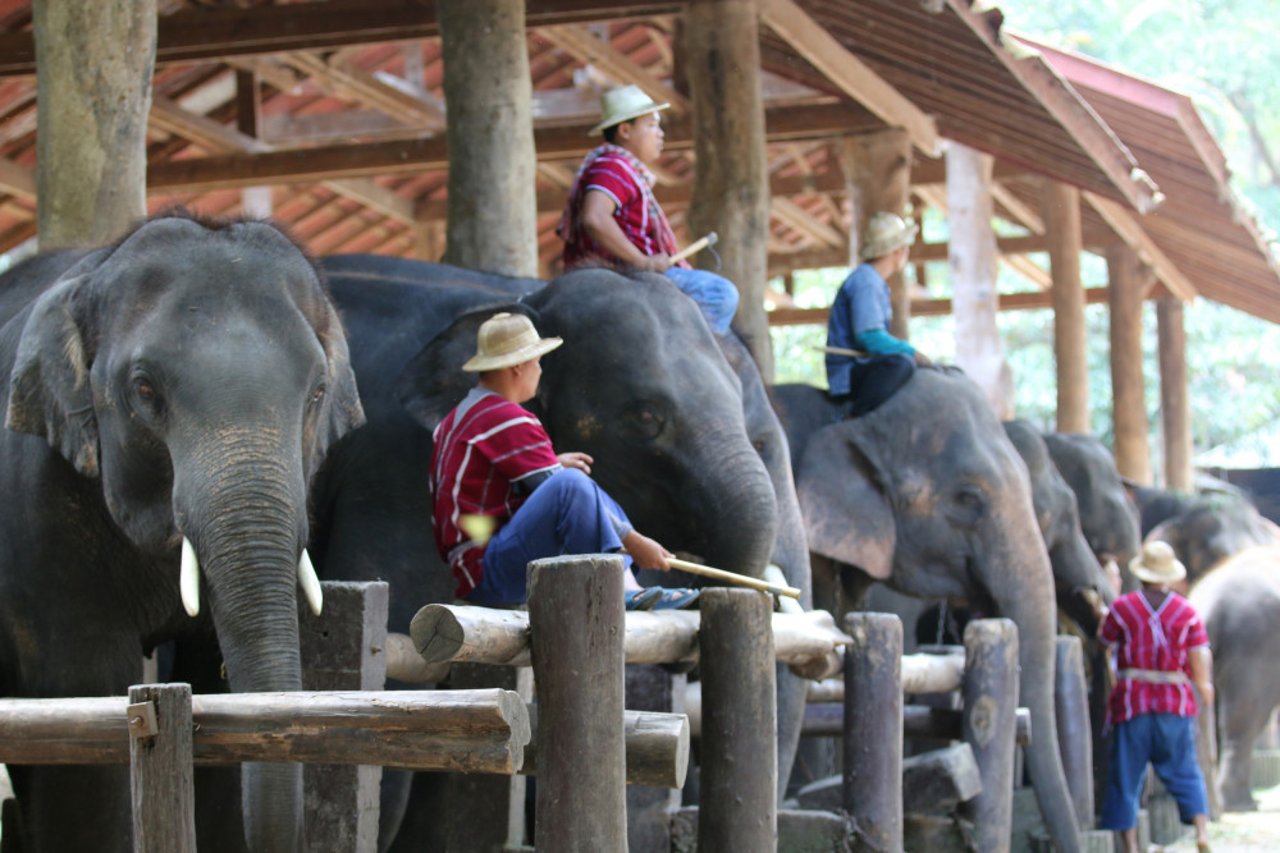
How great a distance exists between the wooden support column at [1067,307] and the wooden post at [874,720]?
8461 mm

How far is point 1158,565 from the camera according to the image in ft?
34.8

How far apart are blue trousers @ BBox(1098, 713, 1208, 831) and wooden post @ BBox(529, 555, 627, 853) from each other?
6492 mm

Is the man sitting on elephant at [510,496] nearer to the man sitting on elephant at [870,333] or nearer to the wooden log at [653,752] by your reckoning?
the wooden log at [653,752]

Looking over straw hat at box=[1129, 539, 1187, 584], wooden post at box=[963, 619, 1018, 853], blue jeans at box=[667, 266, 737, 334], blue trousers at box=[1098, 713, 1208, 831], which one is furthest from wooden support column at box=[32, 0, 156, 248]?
blue trousers at box=[1098, 713, 1208, 831]

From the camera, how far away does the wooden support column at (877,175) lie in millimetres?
11961

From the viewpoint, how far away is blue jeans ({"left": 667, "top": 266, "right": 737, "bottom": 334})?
731 centimetres

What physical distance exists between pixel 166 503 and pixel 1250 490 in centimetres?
2112

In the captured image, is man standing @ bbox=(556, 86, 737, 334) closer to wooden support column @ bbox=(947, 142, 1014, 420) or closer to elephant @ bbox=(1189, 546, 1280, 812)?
wooden support column @ bbox=(947, 142, 1014, 420)

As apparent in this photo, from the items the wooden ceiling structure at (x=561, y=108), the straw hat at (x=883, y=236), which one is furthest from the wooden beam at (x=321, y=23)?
the straw hat at (x=883, y=236)

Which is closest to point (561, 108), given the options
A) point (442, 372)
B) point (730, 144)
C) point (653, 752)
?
point (730, 144)

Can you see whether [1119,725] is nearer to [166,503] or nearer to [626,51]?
[166,503]

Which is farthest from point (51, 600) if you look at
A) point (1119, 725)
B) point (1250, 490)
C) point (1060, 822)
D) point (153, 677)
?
point (1250, 490)

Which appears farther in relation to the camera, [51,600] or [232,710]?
[51,600]

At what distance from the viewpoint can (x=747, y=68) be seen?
31.9 feet
